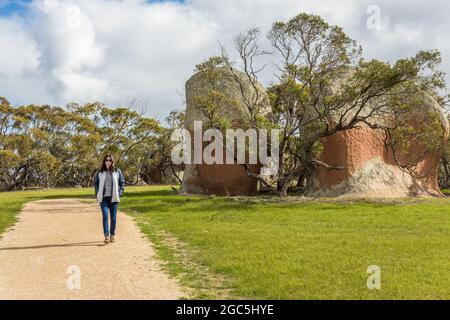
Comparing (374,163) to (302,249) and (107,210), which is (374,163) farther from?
(107,210)

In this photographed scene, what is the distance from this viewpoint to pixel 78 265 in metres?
10.1

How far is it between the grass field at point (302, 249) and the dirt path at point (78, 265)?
2.03 ft

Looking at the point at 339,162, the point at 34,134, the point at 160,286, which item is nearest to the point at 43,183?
the point at 34,134

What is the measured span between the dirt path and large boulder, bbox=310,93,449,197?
58.8 ft

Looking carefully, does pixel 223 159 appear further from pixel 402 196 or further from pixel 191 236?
pixel 191 236

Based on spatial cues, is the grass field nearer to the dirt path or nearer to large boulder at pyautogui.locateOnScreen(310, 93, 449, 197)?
the dirt path

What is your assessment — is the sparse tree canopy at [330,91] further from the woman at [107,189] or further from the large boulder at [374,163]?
the woman at [107,189]

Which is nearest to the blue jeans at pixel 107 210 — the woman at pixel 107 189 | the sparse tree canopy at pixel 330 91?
the woman at pixel 107 189

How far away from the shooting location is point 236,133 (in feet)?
98.7

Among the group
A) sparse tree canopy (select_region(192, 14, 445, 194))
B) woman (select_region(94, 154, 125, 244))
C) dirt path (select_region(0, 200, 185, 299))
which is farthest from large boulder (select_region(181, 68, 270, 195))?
woman (select_region(94, 154, 125, 244))

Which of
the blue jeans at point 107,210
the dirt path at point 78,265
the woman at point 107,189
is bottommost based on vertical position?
the dirt path at point 78,265

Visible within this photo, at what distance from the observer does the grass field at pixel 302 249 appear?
8.48 meters

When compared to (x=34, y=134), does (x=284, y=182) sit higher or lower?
lower

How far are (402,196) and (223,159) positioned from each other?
1254cm
